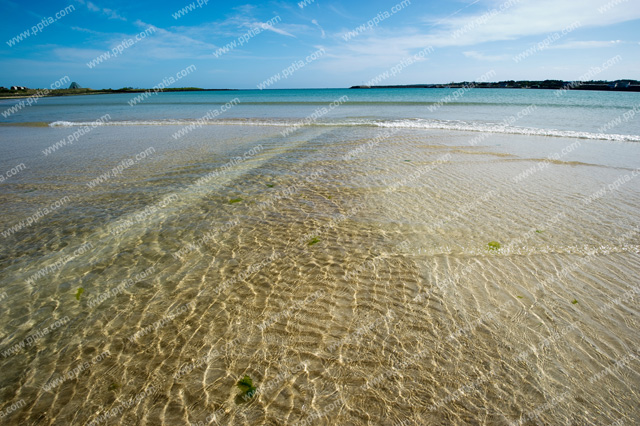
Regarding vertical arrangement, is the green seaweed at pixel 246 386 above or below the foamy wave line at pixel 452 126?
below

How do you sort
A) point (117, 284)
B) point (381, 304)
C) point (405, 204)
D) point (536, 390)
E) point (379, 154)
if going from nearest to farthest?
point (536, 390) → point (381, 304) → point (117, 284) → point (405, 204) → point (379, 154)

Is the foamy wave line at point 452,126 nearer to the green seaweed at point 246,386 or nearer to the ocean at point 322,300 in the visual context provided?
the ocean at point 322,300

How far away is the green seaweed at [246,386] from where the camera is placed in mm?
2994

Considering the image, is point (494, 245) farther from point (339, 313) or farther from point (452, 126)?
point (452, 126)

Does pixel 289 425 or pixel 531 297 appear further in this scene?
pixel 531 297

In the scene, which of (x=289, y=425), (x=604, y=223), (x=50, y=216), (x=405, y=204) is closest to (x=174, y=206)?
(x=50, y=216)

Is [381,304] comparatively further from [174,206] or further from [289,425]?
[174,206]

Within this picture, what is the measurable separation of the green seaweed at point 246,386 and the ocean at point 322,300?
7cm

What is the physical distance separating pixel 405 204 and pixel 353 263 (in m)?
3.04

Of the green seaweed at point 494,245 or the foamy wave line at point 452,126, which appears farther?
the foamy wave line at point 452,126

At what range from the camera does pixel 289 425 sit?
2.73 meters

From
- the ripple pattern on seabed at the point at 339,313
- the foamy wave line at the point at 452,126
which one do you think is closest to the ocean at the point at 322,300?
the ripple pattern on seabed at the point at 339,313

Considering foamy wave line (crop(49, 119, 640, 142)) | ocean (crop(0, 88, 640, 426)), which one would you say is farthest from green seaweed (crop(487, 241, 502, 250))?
foamy wave line (crop(49, 119, 640, 142))

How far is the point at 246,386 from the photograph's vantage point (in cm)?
306
